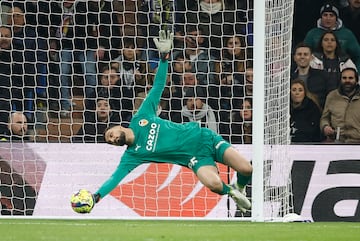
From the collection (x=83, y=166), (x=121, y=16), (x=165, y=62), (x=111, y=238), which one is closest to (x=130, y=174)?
(x=83, y=166)

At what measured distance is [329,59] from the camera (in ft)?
Result: 55.1

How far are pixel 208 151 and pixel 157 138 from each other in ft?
2.27

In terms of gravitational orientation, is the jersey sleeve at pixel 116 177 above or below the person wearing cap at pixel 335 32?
below

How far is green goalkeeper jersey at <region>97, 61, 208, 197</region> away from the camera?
14258 millimetres

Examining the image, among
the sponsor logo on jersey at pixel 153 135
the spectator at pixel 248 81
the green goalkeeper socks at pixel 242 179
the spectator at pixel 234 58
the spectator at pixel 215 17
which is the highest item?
the spectator at pixel 215 17

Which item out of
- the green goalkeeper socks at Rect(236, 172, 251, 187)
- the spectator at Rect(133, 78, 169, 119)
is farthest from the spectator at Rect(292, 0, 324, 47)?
the green goalkeeper socks at Rect(236, 172, 251, 187)

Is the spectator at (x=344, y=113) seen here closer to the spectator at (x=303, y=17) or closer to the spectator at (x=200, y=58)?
the spectator at (x=303, y=17)

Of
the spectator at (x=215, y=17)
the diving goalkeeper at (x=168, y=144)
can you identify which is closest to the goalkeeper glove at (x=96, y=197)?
the diving goalkeeper at (x=168, y=144)

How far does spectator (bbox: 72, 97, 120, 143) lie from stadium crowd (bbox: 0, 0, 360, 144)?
0.02 meters

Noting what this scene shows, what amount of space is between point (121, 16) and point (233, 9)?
5.60 ft

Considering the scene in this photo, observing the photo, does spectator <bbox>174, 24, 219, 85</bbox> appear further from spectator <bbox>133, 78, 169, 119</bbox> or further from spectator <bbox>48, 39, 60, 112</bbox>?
spectator <bbox>48, 39, 60, 112</bbox>

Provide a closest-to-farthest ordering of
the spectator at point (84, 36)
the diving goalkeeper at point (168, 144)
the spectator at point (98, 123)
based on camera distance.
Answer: the diving goalkeeper at point (168, 144), the spectator at point (98, 123), the spectator at point (84, 36)

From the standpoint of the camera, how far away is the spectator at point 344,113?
616 inches

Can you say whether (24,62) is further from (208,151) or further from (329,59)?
(329,59)
